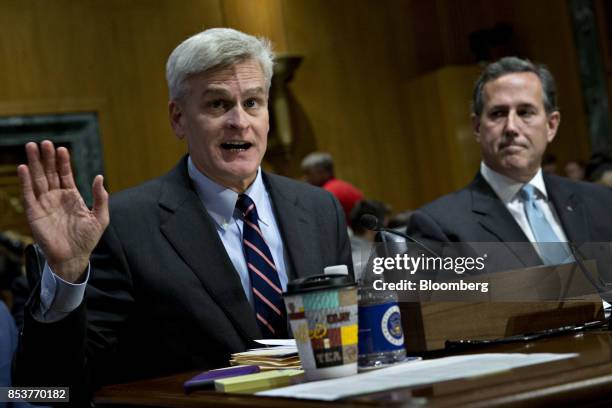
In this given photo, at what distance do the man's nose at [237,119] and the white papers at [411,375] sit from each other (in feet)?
3.37

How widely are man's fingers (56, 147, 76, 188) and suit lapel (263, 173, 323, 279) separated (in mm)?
738

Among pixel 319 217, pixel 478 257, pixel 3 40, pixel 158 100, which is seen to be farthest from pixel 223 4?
pixel 478 257

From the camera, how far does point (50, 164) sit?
6.26 ft

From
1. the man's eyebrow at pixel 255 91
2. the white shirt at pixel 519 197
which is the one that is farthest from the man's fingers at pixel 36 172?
the white shirt at pixel 519 197

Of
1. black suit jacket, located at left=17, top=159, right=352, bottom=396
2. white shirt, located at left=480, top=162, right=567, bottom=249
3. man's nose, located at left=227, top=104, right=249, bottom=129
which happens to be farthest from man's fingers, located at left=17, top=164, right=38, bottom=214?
white shirt, located at left=480, top=162, right=567, bottom=249

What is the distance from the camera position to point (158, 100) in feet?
27.1

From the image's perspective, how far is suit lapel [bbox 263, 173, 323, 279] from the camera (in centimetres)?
252

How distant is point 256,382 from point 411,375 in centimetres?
28

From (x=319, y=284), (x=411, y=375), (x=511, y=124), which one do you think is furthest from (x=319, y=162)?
(x=411, y=375)

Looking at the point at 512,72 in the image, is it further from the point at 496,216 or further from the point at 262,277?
the point at 262,277

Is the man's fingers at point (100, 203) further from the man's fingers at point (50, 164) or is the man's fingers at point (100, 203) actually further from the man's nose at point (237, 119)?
the man's nose at point (237, 119)

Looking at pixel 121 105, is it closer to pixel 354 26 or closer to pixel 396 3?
pixel 354 26

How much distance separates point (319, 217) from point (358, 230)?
2.99 m

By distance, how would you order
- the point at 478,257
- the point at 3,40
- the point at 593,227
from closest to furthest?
the point at 478,257
the point at 593,227
the point at 3,40
